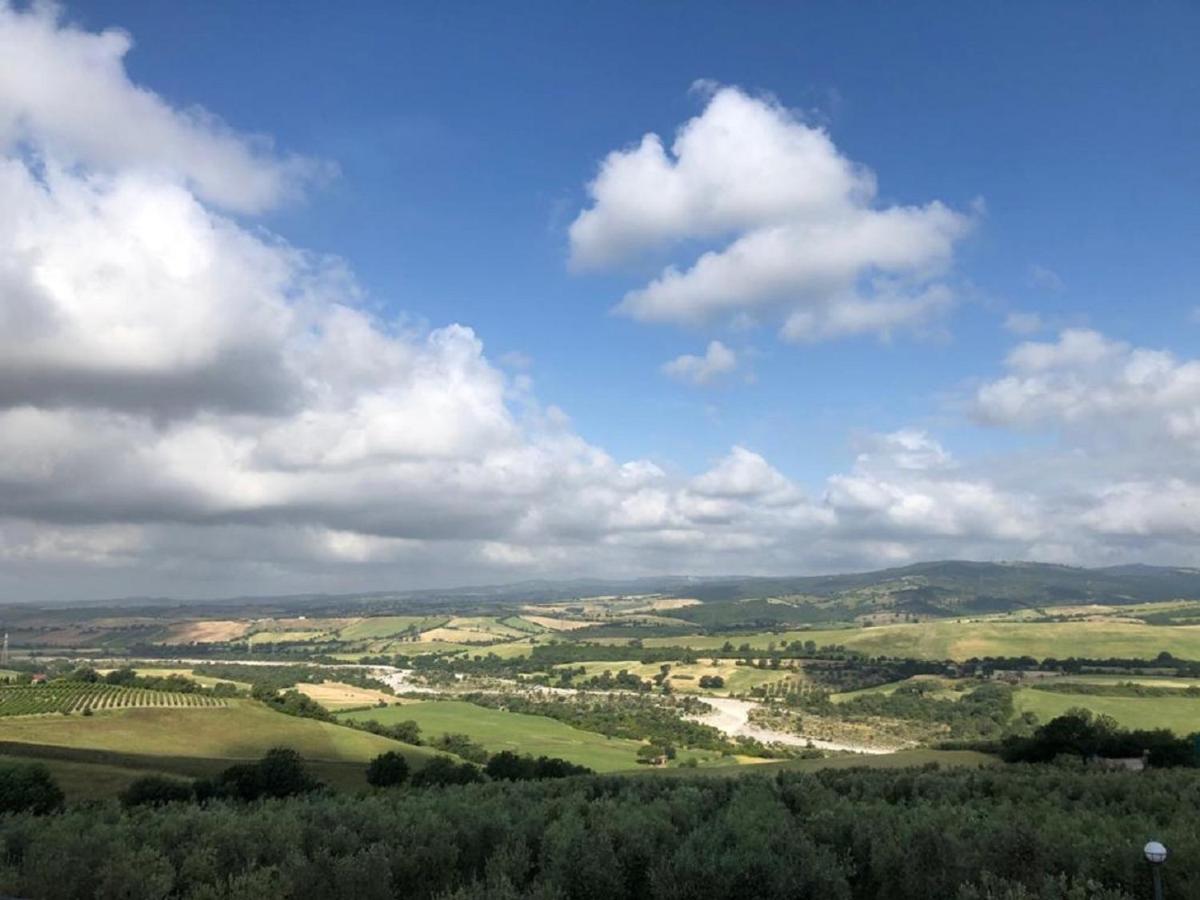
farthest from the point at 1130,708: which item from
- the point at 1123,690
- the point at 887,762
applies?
the point at 887,762

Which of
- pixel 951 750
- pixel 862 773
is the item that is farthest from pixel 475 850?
pixel 951 750

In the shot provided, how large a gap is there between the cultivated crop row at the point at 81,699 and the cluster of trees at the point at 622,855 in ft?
349

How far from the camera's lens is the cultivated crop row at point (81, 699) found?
115625 mm

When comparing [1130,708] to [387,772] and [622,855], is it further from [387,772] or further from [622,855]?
[622,855]

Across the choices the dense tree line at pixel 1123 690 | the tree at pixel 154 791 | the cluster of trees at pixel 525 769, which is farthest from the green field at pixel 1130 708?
the tree at pixel 154 791

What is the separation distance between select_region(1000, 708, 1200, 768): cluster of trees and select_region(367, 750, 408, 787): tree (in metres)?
60.0

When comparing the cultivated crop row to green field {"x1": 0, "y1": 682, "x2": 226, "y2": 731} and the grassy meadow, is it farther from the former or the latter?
the grassy meadow

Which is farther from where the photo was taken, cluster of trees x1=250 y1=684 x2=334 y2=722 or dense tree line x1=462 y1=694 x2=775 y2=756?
dense tree line x1=462 y1=694 x2=775 y2=756

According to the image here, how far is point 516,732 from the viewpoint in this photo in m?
133

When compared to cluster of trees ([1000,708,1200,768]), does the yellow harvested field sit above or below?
below

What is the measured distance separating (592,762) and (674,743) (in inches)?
1389

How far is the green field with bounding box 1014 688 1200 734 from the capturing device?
115262mm

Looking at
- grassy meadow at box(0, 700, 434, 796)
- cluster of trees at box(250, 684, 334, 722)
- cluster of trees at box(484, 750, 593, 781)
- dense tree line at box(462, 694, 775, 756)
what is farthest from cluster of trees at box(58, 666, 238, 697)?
cluster of trees at box(484, 750, 593, 781)

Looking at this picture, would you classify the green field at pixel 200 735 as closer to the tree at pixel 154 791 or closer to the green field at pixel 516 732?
the green field at pixel 516 732
